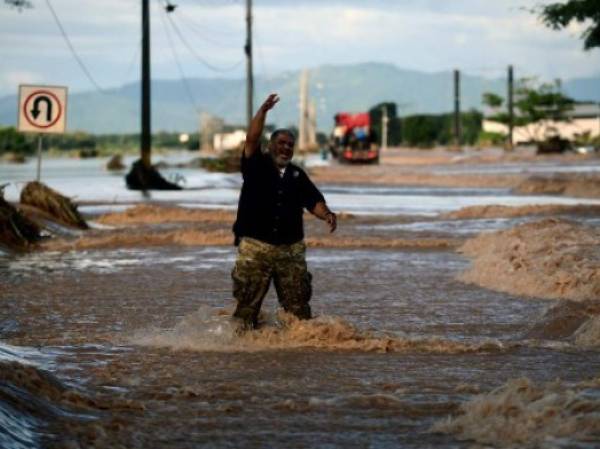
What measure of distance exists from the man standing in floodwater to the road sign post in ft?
54.0

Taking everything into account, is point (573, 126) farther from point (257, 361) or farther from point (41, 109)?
point (257, 361)

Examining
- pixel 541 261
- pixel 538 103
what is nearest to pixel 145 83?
pixel 541 261

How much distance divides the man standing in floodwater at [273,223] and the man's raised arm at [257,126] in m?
0.10

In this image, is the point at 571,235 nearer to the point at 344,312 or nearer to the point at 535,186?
the point at 344,312

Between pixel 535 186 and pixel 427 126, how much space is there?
14334 cm

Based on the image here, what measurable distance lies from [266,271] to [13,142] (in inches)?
6301

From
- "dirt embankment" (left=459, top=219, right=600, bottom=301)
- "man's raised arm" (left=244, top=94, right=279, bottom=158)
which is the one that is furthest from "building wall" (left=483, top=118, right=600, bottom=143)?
"man's raised arm" (left=244, top=94, right=279, bottom=158)

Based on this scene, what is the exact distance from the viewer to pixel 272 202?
10.5 m

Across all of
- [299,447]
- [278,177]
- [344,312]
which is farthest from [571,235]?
[299,447]

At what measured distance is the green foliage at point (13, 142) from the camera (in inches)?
6491

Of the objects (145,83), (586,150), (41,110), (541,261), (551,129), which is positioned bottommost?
(541,261)

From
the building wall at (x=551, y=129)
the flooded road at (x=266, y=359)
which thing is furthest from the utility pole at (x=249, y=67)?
the building wall at (x=551, y=129)

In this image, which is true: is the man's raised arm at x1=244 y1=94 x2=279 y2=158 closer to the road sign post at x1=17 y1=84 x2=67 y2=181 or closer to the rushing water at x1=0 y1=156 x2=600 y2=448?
the rushing water at x1=0 y1=156 x2=600 y2=448

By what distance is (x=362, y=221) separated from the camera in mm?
27391
